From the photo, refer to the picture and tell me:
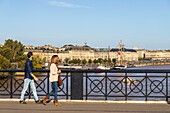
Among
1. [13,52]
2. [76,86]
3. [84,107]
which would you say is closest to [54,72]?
[76,86]

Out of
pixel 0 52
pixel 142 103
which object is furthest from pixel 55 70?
pixel 0 52

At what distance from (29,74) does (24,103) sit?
974mm

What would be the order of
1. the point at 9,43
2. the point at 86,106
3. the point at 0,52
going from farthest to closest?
the point at 9,43
the point at 0,52
the point at 86,106

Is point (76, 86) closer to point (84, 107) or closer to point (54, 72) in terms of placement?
point (54, 72)

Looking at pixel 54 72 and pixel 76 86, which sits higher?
pixel 54 72

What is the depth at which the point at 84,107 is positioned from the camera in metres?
11.3

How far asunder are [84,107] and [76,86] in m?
1.71

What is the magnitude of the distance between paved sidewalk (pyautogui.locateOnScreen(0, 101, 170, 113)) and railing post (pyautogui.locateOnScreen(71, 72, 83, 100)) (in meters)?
0.70

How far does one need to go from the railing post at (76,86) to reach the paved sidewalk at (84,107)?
0.70 metres

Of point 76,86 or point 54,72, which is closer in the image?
point 54,72

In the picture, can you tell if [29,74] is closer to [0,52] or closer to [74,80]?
[74,80]

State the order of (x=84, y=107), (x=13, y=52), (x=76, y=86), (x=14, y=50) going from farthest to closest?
(x=14, y=50)
(x=13, y=52)
(x=76, y=86)
(x=84, y=107)

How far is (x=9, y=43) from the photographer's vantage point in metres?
99.5

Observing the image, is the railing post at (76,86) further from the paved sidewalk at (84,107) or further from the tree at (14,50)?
the tree at (14,50)
